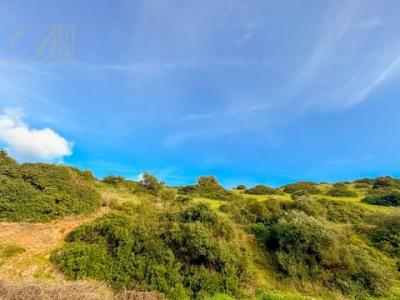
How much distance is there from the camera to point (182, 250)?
37.5ft

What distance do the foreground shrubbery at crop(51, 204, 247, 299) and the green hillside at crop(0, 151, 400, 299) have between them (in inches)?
1.5

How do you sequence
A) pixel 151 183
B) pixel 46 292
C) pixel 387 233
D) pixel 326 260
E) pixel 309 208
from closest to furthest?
pixel 46 292, pixel 326 260, pixel 387 233, pixel 309 208, pixel 151 183

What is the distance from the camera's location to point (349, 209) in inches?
851

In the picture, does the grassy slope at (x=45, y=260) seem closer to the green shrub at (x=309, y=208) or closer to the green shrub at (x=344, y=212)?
the green shrub at (x=309, y=208)

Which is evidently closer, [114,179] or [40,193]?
[40,193]

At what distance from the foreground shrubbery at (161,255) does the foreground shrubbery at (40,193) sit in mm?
2678

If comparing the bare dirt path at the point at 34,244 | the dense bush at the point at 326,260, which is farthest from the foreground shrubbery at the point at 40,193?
the dense bush at the point at 326,260

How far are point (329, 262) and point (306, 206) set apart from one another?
651 centimetres

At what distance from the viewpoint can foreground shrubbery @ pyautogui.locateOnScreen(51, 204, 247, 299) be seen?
33.4 ft

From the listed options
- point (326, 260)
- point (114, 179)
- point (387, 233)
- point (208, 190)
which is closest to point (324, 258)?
point (326, 260)

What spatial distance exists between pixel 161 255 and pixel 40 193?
792 centimetres

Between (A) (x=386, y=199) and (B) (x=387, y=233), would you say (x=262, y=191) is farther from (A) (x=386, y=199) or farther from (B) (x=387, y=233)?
(B) (x=387, y=233)

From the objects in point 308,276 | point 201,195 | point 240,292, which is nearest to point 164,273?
point 240,292

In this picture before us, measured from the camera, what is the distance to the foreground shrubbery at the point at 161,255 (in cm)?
1020
